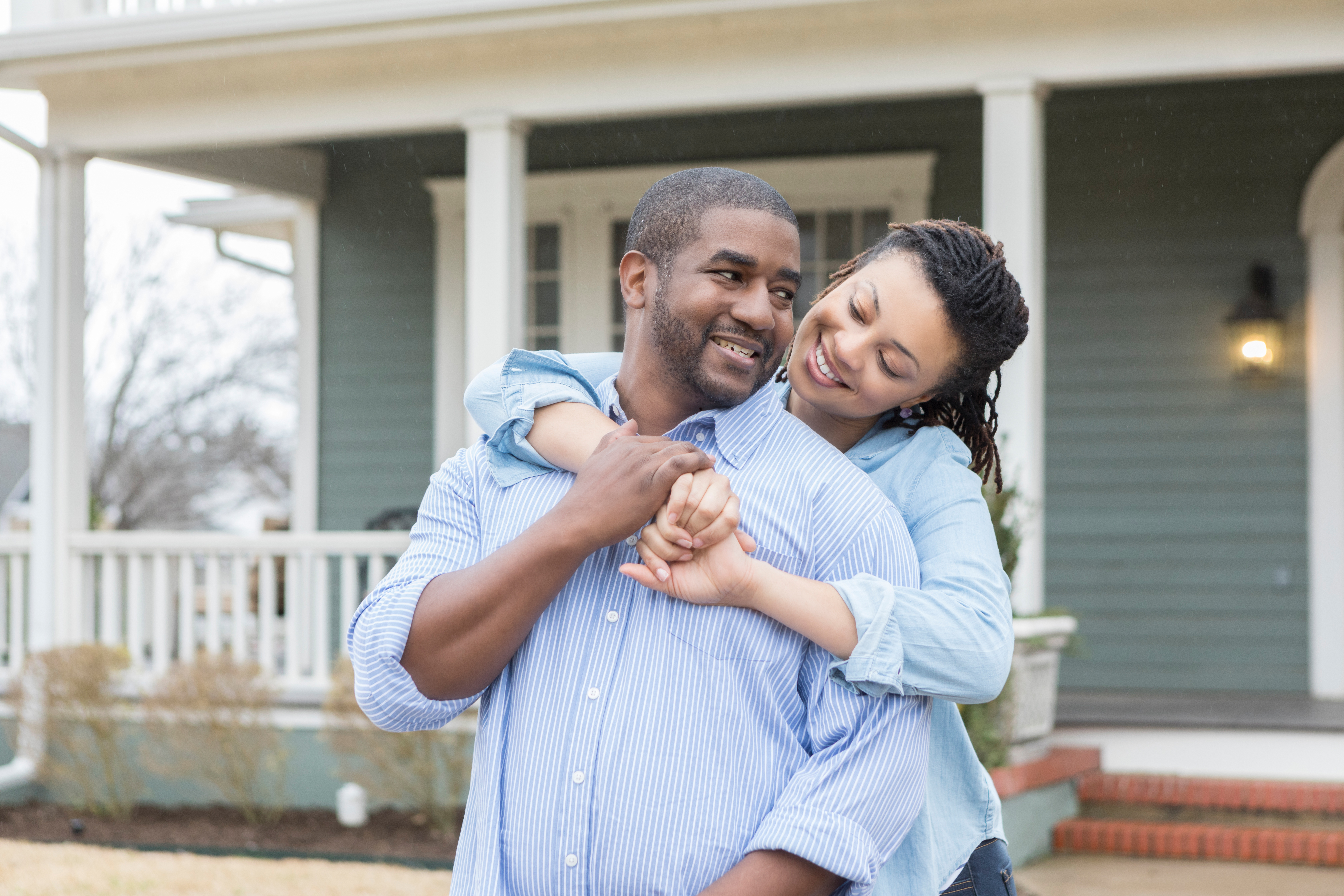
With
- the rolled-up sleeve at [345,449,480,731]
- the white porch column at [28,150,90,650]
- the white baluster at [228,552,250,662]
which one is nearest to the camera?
the rolled-up sleeve at [345,449,480,731]

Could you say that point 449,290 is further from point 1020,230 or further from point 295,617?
point 1020,230

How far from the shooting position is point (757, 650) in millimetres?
1355

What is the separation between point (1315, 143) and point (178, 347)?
1781cm

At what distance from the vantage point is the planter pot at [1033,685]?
5176 mm

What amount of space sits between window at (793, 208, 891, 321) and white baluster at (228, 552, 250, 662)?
325 cm

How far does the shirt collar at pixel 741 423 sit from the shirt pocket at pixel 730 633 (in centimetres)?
18

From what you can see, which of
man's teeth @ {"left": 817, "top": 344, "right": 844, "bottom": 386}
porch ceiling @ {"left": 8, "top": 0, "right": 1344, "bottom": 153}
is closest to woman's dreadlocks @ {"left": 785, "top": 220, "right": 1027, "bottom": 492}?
man's teeth @ {"left": 817, "top": 344, "right": 844, "bottom": 386}

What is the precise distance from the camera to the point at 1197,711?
6.25 m

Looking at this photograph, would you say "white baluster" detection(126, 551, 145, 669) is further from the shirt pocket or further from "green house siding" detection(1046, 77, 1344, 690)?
the shirt pocket

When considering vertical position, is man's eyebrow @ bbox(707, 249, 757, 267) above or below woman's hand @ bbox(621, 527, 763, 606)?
above

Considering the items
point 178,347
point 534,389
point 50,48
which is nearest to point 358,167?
point 50,48

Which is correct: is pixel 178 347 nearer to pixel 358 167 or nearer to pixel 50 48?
pixel 358 167

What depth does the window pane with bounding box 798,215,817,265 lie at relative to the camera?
7.46m

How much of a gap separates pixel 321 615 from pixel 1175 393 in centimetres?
457
